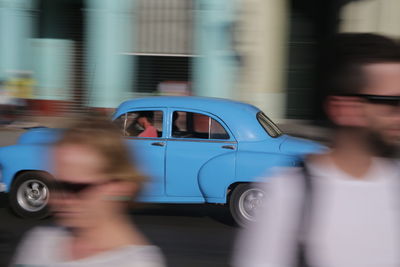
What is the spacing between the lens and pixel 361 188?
174 cm

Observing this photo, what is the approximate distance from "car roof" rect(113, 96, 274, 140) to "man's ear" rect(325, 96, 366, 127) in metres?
5.25

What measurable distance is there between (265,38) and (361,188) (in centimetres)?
1058

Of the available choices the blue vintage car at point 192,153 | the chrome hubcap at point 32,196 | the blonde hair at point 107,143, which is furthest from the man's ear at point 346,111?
the chrome hubcap at point 32,196

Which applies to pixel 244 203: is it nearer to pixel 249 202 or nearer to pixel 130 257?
pixel 249 202

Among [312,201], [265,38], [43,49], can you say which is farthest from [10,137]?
[312,201]

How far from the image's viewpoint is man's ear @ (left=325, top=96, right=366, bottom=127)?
1731 millimetres

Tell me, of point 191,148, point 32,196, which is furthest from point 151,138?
point 32,196

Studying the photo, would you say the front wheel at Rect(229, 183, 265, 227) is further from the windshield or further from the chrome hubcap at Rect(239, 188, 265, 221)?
the windshield

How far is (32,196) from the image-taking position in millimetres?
7379

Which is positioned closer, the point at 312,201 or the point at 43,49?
Answer: the point at 312,201

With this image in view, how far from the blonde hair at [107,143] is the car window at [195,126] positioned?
5.14m

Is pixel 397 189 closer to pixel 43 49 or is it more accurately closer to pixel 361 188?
pixel 361 188

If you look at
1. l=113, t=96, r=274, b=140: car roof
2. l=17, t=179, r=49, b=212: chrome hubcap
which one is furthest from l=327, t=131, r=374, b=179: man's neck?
l=17, t=179, r=49, b=212: chrome hubcap

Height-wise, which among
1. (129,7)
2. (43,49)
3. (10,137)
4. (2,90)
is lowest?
(10,137)
